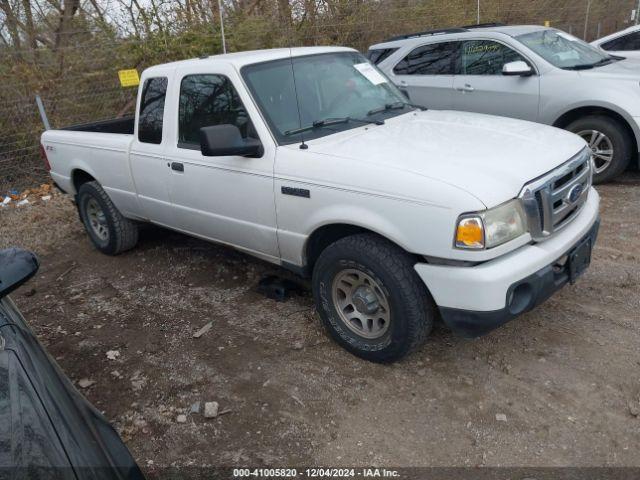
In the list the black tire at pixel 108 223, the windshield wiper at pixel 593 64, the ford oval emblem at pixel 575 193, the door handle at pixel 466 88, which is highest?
the windshield wiper at pixel 593 64

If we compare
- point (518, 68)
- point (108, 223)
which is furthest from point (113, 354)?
point (518, 68)

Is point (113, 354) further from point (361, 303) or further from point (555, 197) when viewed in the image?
point (555, 197)

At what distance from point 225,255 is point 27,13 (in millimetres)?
6750

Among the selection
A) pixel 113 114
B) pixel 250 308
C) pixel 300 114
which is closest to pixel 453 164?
pixel 300 114

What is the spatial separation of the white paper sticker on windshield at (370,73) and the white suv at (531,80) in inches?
103

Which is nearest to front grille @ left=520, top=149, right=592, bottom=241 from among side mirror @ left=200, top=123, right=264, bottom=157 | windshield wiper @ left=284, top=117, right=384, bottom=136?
windshield wiper @ left=284, top=117, right=384, bottom=136

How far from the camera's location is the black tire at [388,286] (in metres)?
3.05

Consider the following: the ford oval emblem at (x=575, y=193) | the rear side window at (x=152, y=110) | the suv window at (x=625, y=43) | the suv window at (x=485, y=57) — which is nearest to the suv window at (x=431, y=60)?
the suv window at (x=485, y=57)

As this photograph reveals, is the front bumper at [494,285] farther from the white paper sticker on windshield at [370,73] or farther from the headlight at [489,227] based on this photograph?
the white paper sticker on windshield at [370,73]

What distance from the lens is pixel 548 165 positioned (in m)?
3.09

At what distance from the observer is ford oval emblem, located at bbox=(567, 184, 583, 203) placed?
3199 millimetres

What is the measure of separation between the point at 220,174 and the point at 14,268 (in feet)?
6.03

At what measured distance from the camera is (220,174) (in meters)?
3.89

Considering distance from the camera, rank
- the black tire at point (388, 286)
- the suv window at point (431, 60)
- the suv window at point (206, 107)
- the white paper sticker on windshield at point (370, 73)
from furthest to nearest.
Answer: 1. the suv window at point (431, 60)
2. the white paper sticker on windshield at point (370, 73)
3. the suv window at point (206, 107)
4. the black tire at point (388, 286)
